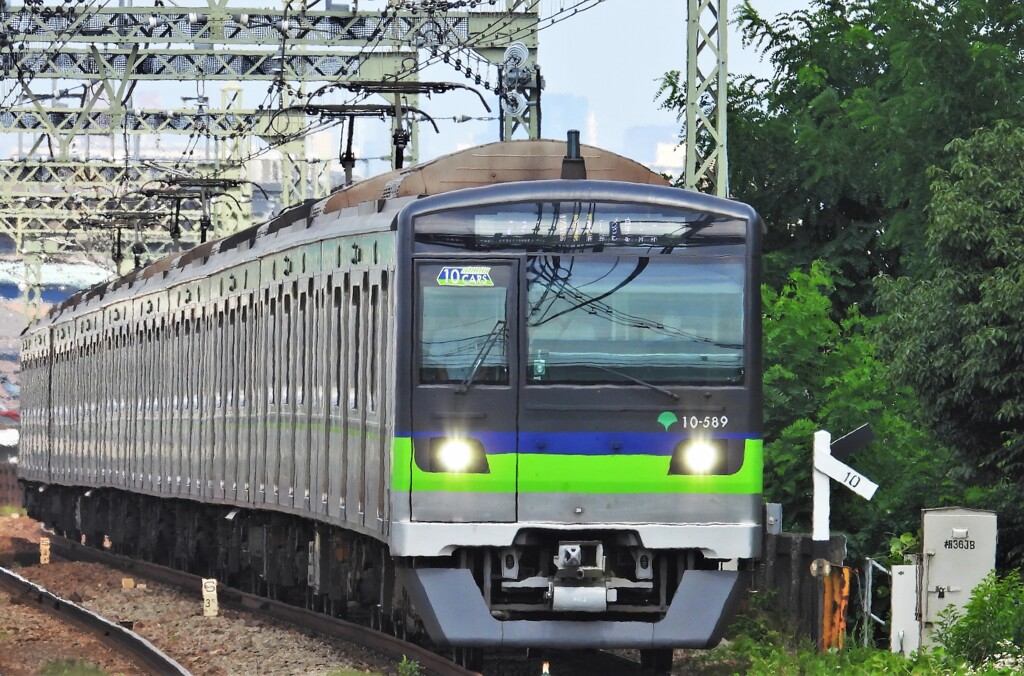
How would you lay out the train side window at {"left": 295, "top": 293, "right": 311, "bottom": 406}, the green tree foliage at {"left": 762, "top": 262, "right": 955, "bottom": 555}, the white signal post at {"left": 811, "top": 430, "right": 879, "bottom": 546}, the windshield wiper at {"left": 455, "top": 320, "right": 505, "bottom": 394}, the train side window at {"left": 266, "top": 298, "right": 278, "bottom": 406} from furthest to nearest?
the green tree foliage at {"left": 762, "top": 262, "right": 955, "bottom": 555}
the train side window at {"left": 266, "top": 298, "right": 278, "bottom": 406}
the train side window at {"left": 295, "top": 293, "right": 311, "bottom": 406}
the white signal post at {"left": 811, "top": 430, "right": 879, "bottom": 546}
the windshield wiper at {"left": 455, "top": 320, "right": 505, "bottom": 394}

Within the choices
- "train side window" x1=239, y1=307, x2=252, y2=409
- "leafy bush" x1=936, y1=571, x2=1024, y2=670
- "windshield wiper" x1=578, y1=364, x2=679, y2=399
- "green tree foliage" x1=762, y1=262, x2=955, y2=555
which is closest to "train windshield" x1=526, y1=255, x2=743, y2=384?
"windshield wiper" x1=578, y1=364, x2=679, y2=399

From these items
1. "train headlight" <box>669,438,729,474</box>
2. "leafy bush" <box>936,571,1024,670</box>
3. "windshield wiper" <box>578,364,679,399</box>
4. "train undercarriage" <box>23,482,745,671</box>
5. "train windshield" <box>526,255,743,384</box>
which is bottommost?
"leafy bush" <box>936,571,1024,670</box>

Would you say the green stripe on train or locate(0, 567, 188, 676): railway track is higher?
the green stripe on train

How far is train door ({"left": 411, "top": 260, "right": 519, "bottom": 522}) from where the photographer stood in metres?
11.9

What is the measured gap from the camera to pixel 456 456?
472 inches

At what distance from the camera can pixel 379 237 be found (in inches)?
507

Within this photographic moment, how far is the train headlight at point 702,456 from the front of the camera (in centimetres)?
1212

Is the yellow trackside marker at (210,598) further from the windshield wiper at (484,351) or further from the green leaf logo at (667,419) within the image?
the green leaf logo at (667,419)

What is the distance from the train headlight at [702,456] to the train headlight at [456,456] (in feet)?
3.65

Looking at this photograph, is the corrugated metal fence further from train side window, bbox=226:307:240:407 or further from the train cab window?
the train cab window

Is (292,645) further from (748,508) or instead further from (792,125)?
(792,125)

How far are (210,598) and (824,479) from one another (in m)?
7.40

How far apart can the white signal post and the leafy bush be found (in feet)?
3.09

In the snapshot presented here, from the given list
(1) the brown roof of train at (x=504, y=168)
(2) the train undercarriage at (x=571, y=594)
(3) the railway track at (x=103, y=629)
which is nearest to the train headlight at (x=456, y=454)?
(2) the train undercarriage at (x=571, y=594)
